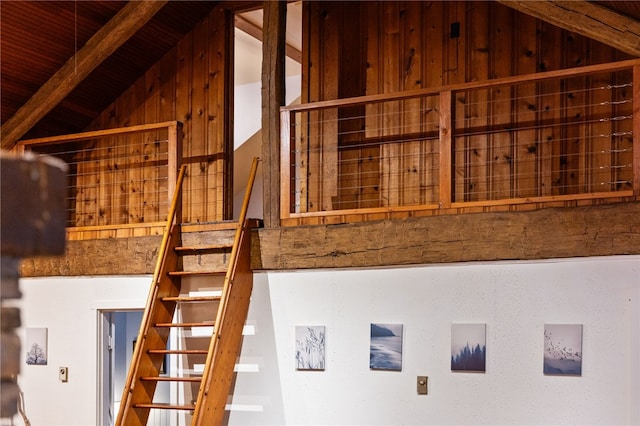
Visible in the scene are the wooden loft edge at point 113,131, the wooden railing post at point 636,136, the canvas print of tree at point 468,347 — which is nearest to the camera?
the wooden railing post at point 636,136

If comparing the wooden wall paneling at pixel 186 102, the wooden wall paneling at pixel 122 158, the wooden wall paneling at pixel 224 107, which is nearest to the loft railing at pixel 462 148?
the wooden wall paneling at pixel 224 107

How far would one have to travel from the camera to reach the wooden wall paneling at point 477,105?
719 centimetres

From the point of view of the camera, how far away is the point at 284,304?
22.6 feet

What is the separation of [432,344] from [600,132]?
2091 millimetres

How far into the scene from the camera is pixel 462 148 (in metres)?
7.28

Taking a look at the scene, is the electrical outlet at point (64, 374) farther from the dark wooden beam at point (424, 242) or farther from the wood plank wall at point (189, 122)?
the wood plank wall at point (189, 122)

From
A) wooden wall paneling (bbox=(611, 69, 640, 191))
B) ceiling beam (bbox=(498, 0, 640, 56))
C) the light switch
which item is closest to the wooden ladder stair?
the light switch

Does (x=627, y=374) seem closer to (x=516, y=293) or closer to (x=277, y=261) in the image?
(x=516, y=293)

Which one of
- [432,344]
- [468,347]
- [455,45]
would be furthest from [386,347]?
[455,45]

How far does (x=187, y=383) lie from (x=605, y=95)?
400cm

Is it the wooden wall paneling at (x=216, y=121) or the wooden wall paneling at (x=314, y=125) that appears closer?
the wooden wall paneling at (x=314, y=125)

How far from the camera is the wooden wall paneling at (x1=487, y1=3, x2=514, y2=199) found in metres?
7.12

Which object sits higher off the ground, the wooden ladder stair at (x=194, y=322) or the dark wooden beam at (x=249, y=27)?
the dark wooden beam at (x=249, y=27)

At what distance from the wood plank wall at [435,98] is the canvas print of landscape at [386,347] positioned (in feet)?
4.31
